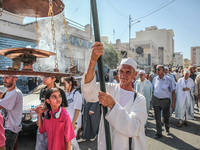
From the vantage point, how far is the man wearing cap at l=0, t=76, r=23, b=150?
9.03 ft

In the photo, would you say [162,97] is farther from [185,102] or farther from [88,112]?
[88,112]

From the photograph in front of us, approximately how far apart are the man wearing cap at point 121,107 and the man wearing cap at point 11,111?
186 cm

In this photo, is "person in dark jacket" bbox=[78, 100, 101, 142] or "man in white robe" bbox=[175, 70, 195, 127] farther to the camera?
"man in white robe" bbox=[175, 70, 195, 127]

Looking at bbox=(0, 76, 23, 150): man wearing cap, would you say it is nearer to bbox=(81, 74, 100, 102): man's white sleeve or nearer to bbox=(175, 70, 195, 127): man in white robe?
bbox=(81, 74, 100, 102): man's white sleeve

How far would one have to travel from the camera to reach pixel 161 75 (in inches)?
194

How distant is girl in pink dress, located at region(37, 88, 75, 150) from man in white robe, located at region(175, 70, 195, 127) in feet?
16.9

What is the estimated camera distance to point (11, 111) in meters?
2.87

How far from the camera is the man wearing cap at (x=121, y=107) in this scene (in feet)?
4.92

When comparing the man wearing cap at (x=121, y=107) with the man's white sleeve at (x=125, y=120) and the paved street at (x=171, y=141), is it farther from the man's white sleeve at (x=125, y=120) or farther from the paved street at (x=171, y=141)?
the paved street at (x=171, y=141)

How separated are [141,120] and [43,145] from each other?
1791 mm

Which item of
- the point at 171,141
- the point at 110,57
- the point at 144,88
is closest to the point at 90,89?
the point at 171,141

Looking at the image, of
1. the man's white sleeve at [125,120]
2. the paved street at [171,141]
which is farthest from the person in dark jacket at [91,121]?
the man's white sleeve at [125,120]

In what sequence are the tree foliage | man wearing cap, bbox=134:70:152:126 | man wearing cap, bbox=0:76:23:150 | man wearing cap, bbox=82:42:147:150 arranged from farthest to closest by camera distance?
the tree foliage
man wearing cap, bbox=134:70:152:126
man wearing cap, bbox=0:76:23:150
man wearing cap, bbox=82:42:147:150

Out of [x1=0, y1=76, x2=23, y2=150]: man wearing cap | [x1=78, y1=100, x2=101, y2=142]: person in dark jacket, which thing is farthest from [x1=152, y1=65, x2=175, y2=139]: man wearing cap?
[x1=0, y1=76, x2=23, y2=150]: man wearing cap
